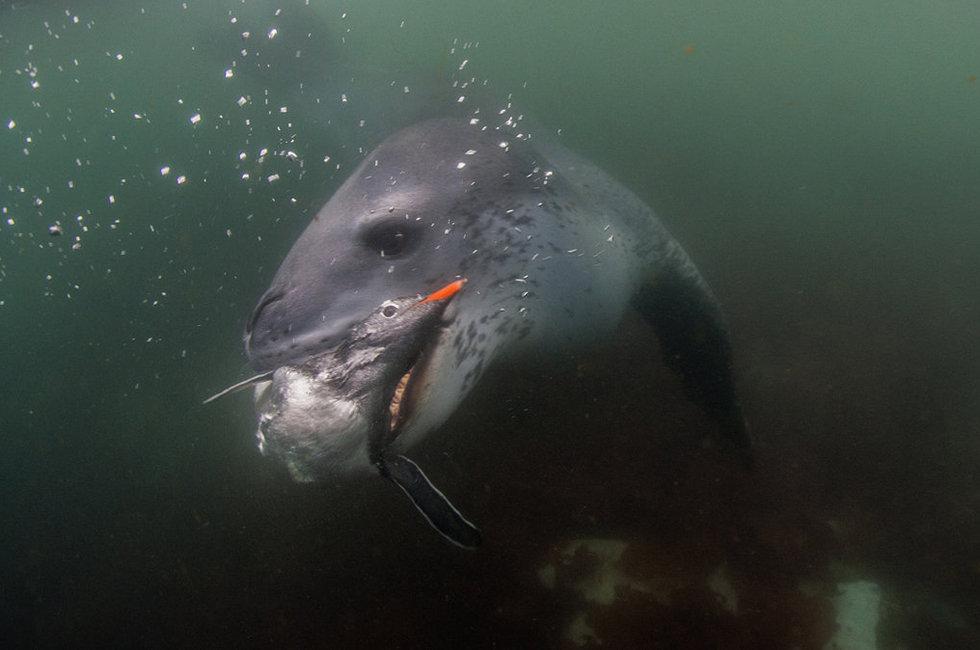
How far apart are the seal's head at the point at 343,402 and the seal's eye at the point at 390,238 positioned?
0.47m

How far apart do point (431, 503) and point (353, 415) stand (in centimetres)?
32

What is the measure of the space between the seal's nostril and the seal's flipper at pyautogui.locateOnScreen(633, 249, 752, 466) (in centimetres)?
287

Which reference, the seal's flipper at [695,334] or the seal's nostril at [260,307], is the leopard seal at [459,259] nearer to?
the seal's nostril at [260,307]

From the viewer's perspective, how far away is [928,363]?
18.6ft

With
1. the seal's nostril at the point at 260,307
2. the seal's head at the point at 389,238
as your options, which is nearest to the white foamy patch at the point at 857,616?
the seal's head at the point at 389,238

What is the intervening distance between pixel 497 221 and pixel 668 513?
2.33 meters

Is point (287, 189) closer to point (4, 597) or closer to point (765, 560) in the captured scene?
point (4, 597)

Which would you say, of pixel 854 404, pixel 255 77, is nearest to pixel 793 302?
pixel 854 404

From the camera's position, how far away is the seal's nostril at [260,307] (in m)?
1.90

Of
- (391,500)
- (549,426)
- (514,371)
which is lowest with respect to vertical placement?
(549,426)

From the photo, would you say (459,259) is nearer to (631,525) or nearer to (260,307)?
(260,307)

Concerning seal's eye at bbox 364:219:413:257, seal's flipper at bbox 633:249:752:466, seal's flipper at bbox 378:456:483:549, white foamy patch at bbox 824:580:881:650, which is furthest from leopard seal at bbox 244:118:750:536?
white foamy patch at bbox 824:580:881:650

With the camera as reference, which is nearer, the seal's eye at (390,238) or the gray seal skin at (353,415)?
the gray seal skin at (353,415)

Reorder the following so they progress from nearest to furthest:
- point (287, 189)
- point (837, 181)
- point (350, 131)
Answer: point (350, 131) → point (837, 181) → point (287, 189)
